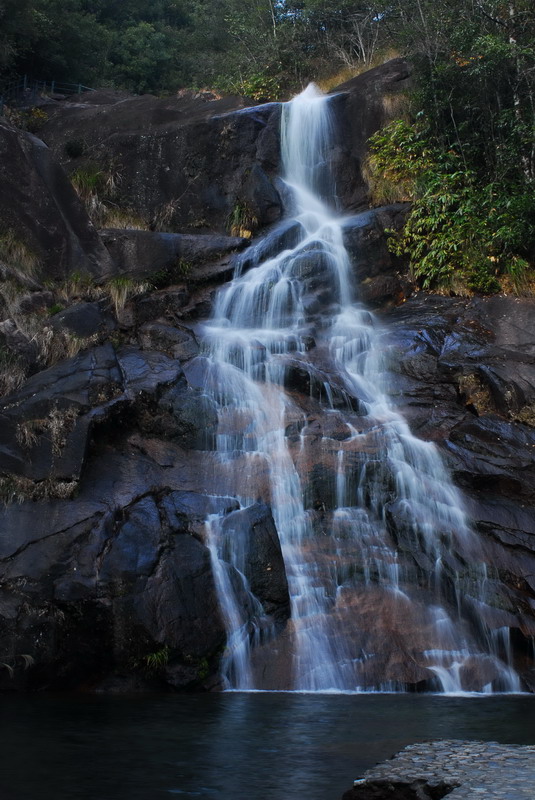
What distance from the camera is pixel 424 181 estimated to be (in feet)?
55.2

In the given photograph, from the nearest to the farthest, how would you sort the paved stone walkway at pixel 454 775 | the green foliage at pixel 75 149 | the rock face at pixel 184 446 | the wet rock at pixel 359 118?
the paved stone walkway at pixel 454 775
the rock face at pixel 184 446
the wet rock at pixel 359 118
the green foliage at pixel 75 149

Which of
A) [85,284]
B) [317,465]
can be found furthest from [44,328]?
[317,465]

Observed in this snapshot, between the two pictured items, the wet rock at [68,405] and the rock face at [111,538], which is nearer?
the rock face at [111,538]

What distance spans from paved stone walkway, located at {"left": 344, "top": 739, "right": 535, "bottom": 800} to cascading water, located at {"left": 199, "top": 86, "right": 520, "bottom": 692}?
375 centimetres

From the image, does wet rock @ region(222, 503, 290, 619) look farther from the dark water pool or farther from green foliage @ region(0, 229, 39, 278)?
green foliage @ region(0, 229, 39, 278)

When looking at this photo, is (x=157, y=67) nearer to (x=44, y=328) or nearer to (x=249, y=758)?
(x=44, y=328)

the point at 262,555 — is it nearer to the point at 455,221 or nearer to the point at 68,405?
the point at 68,405

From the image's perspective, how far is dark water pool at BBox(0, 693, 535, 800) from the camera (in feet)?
15.5

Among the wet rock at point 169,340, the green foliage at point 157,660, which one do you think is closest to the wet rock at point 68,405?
the wet rock at point 169,340

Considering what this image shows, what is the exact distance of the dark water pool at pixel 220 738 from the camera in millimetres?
4727

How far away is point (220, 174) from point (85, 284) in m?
6.47

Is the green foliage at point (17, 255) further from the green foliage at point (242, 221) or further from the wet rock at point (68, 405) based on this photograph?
the green foliage at point (242, 221)

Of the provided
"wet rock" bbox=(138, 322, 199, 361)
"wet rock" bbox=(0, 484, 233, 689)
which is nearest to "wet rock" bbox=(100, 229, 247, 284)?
"wet rock" bbox=(138, 322, 199, 361)

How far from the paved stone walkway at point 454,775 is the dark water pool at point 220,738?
0.66 metres
